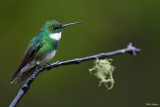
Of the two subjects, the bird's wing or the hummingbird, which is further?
the hummingbird

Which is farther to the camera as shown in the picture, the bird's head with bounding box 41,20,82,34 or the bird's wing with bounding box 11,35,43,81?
the bird's head with bounding box 41,20,82,34

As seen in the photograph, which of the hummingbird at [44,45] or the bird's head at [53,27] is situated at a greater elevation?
the bird's head at [53,27]

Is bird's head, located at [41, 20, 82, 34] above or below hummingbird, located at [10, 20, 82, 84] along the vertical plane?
above

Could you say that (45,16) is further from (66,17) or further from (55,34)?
(55,34)

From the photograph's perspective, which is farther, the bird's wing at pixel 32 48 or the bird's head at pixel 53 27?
the bird's head at pixel 53 27

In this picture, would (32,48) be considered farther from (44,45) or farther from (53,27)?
(53,27)

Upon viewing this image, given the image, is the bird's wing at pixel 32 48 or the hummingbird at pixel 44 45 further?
the hummingbird at pixel 44 45

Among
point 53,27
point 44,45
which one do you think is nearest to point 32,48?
point 44,45

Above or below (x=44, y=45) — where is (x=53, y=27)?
above

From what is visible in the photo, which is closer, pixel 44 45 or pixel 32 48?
pixel 32 48

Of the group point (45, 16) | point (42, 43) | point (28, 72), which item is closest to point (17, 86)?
point (45, 16)

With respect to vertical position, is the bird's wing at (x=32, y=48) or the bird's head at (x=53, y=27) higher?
the bird's head at (x=53, y=27)
